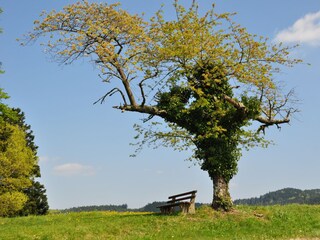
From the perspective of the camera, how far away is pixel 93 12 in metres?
32.8

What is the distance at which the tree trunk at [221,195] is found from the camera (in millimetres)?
32406

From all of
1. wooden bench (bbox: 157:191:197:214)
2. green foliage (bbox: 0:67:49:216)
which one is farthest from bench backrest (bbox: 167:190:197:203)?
green foliage (bbox: 0:67:49:216)

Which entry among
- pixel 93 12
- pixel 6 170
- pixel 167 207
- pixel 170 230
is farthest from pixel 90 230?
pixel 6 170

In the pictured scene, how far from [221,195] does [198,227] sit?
550 cm

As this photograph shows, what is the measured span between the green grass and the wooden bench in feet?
2.17

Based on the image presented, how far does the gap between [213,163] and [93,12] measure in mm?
13585

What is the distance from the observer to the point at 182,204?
3128 cm

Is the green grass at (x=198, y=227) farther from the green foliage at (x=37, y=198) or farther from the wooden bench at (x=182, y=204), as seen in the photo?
the green foliage at (x=37, y=198)

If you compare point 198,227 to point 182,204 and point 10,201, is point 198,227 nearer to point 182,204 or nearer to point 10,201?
point 182,204

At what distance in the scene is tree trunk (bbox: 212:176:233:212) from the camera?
32.4 metres

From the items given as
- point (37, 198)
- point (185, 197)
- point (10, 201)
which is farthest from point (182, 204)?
point (37, 198)

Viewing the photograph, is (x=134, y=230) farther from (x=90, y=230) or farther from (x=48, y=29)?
(x=48, y=29)

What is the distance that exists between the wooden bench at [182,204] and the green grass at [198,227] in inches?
26.0

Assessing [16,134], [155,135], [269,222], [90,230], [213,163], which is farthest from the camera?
[16,134]
